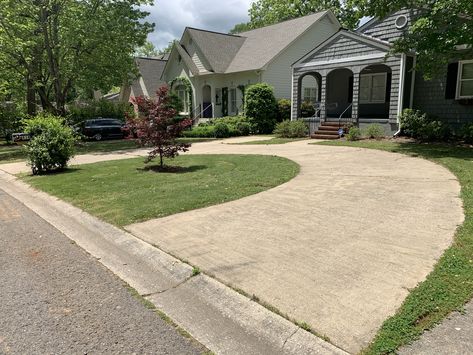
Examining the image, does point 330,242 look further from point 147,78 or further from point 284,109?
point 147,78

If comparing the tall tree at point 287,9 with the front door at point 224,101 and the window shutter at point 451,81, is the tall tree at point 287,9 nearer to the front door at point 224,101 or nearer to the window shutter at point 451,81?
the front door at point 224,101

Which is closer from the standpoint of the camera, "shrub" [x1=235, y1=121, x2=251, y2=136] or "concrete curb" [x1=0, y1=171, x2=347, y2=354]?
"concrete curb" [x1=0, y1=171, x2=347, y2=354]

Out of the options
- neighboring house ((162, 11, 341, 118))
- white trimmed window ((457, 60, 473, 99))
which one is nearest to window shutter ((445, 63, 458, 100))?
white trimmed window ((457, 60, 473, 99))

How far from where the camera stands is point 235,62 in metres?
27.2

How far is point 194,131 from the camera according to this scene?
24266mm

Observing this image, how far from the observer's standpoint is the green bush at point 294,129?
62.9ft

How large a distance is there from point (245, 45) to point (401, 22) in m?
14.7

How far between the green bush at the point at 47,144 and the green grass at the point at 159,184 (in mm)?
544

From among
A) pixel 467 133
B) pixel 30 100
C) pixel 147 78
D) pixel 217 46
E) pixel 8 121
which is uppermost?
pixel 217 46

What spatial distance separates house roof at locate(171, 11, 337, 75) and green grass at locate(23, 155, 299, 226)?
47.0 feet

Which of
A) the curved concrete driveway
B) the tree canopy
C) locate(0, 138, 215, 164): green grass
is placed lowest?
locate(0, 138, 215, 164): green grass

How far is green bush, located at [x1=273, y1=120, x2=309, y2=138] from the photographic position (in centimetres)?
1917

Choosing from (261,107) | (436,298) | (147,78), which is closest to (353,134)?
(261,107)

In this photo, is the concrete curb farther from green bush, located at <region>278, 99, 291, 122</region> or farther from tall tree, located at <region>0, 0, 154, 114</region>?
green bush, located at <region>278, 99, 291, 122</region>
